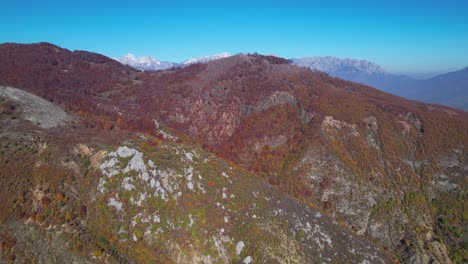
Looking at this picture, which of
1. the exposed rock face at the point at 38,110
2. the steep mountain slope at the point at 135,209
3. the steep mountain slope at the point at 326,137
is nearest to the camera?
the steep mountain slope at the point at 135,209

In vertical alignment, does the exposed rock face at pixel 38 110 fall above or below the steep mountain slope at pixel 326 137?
above

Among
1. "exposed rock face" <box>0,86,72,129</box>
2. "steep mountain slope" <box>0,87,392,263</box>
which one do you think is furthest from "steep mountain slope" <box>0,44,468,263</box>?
"steep mountain slope" <box>0,87,392,263</box>

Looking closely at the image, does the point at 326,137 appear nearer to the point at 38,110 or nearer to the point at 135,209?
the point at 135,209

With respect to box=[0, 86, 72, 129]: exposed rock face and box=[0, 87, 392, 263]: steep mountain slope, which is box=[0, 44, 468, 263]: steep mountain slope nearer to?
box=[0, 86, 72, 129]: exposed rock face

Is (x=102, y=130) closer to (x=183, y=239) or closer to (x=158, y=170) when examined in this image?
(x=158, y=170)

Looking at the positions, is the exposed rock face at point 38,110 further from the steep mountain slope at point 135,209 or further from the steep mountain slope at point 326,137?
the steep mountain slope at point 326,137

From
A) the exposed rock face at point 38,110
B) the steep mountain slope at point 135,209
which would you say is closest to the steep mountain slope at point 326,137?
the exposed rock face at point 38,110

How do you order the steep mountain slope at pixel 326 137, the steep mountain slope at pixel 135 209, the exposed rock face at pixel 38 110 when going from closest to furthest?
the steep mountain slope at pixel 135 209 → the exposed rock face at pixel 38 110 → the steep mountain slope at pixel 326 137
